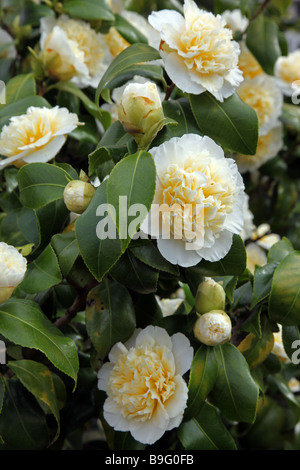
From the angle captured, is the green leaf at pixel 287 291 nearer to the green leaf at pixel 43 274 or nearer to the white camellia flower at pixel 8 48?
the green leaf at pixel 43 274

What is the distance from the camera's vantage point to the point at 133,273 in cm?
60

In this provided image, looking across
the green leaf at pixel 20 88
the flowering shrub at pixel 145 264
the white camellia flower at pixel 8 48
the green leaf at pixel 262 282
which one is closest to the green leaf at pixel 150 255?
the flowering shrub at pixel 145 264

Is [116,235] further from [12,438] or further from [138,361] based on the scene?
[12,438]

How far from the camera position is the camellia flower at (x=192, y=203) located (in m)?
0.54

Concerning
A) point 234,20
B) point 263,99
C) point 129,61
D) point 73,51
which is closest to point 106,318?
point 129,61

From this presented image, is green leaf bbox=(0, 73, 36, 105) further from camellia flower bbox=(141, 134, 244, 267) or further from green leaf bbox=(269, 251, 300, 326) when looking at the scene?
green leaf bbox=(269, 251, 300, 326)

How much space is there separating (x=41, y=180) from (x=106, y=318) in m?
0.17

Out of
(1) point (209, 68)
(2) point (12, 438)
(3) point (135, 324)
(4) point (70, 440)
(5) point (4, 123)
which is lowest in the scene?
(4) point (70, 440)

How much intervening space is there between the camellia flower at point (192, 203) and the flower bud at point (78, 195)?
71mm

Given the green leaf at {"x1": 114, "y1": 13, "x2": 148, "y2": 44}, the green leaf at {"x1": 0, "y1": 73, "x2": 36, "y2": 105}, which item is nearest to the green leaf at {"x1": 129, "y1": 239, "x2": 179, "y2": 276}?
the green leaf at {"x1": 0, "y1": 73, "x2": 36, "y2": 105}

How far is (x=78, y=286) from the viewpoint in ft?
2.07

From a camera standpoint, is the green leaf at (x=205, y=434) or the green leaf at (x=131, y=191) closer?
the green leaf at (x=131, y=191)

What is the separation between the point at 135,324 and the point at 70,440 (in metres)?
0.33

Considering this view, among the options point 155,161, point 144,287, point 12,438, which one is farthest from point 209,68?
point 12,438
